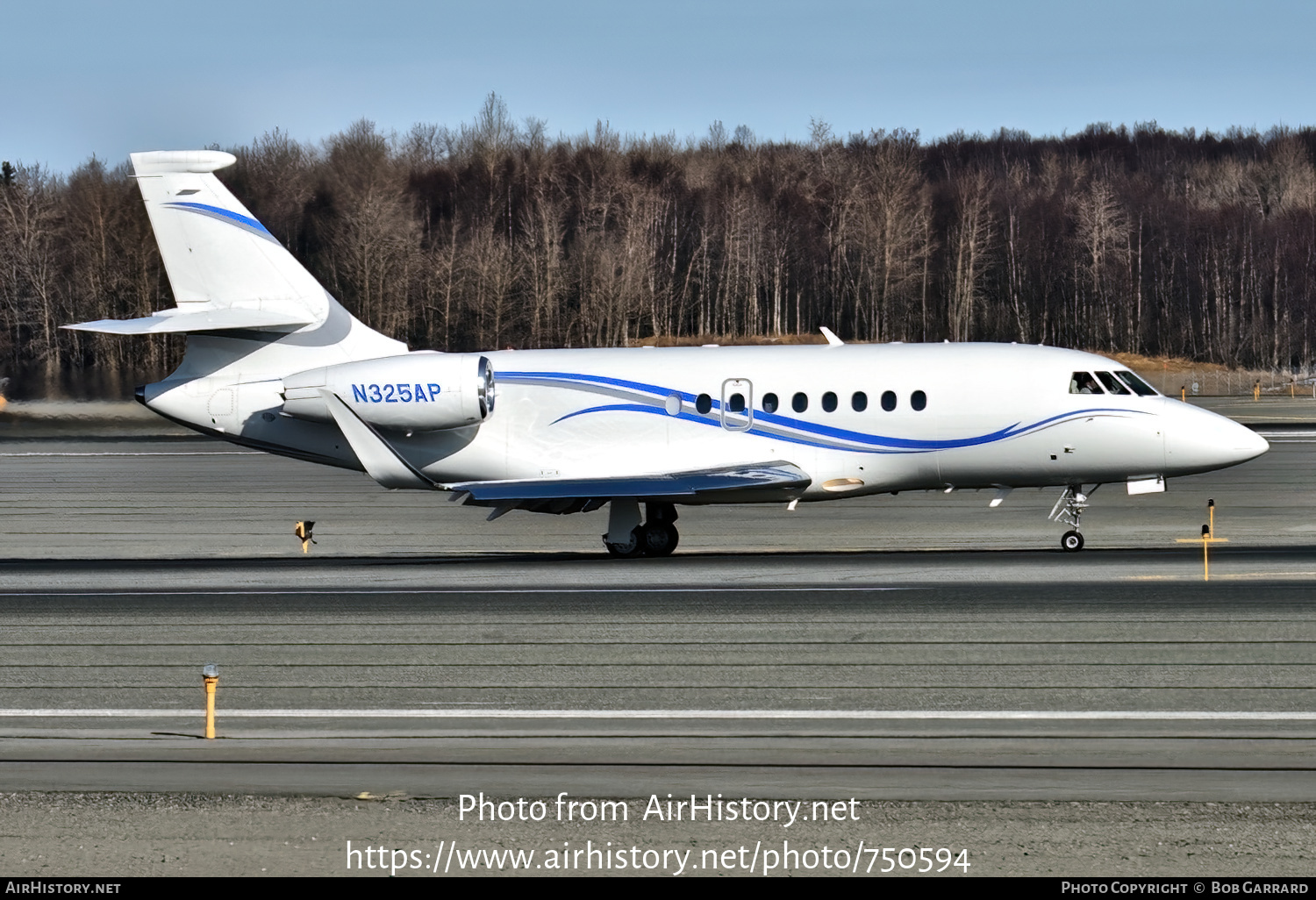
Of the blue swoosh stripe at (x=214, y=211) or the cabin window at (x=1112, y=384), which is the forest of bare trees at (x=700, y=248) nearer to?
the blue swoosh stripe at (x=214, y=211)

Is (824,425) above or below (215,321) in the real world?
below

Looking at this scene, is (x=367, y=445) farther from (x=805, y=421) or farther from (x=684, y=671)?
(x=684, y=671)

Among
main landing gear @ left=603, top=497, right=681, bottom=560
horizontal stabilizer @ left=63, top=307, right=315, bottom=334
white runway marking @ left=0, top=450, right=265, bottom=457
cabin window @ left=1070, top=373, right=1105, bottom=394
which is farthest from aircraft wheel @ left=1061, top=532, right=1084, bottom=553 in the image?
white runway marking @ left=0, top=450, right=265, bottom=457

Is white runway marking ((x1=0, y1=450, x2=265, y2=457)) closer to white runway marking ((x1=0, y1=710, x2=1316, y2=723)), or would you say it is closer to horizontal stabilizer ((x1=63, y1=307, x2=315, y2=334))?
horizontal stabilizer ((x1=63, y1=307, x2=315, y2=334))

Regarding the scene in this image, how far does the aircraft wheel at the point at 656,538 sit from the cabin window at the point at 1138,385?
27.7 feet

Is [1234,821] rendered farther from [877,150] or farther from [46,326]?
Result: [877,150]

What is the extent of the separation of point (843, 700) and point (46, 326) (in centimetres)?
7040

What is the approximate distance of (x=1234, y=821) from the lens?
923 centimetres

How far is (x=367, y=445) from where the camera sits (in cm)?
2434

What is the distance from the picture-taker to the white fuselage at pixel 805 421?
23859 millimetres

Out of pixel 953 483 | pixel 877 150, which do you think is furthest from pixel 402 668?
pixel 877 150

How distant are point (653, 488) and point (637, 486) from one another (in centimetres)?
28

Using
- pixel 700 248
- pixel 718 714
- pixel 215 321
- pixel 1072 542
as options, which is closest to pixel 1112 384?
pixel 1072 542

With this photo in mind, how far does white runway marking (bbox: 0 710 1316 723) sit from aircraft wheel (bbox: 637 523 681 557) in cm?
1201
